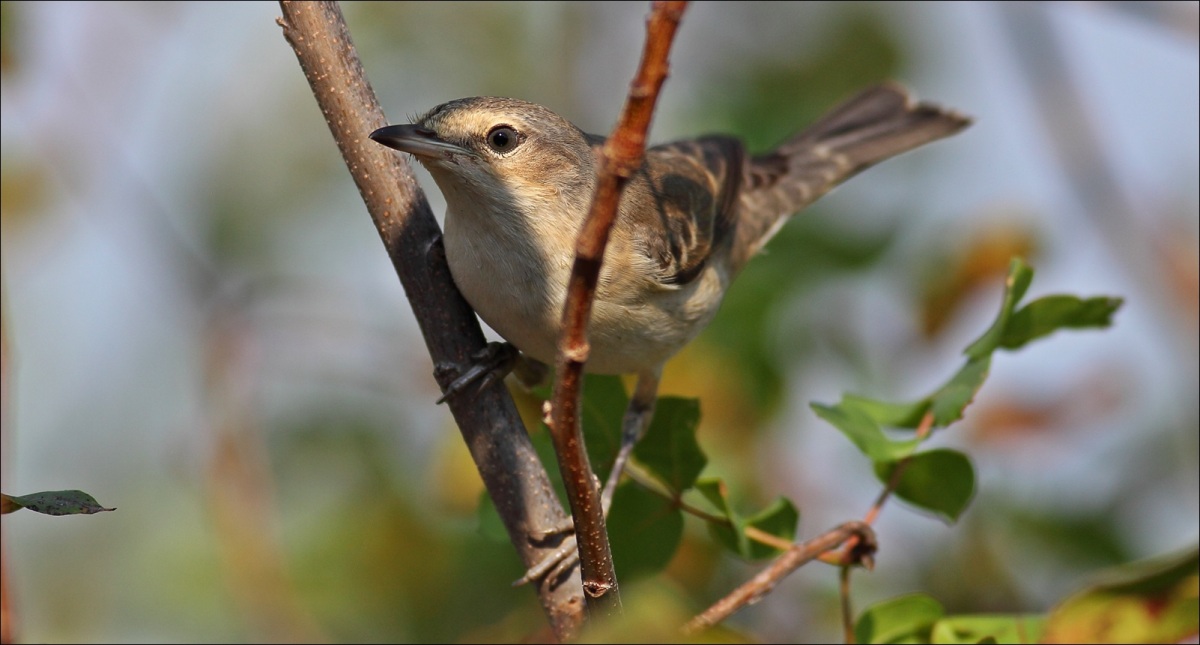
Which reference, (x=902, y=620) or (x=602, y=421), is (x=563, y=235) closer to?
(x=602, y=421)

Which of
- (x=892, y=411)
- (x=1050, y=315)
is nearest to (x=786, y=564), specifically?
(x=892, y=411)

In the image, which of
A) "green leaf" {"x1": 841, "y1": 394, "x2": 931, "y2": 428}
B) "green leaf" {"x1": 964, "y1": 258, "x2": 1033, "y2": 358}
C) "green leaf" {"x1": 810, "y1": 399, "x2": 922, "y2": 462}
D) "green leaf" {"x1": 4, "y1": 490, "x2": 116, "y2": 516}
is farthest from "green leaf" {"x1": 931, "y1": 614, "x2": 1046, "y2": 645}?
"green leaf" {"x1": 4, "y1": 490, "x2": 116, "y2": 516}

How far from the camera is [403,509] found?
11.9 ft

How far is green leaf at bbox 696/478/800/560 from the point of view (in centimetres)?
263

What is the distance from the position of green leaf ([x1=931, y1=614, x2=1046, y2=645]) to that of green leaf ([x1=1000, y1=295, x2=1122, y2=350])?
0.69m

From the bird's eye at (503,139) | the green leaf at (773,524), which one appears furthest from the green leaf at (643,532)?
the bird's eye at (503,139)

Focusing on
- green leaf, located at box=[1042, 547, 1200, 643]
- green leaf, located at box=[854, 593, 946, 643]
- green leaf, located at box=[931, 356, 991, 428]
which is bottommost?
green leaf, located at box=[1042, 547, 1200, 643]

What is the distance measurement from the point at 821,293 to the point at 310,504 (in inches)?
78.5

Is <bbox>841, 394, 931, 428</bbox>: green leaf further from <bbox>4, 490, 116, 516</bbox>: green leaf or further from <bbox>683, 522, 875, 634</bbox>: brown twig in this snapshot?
<bbox>4, 490, 116, 516</bbox>: green leaf

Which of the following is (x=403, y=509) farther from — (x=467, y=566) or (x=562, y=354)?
(x=562, y=354)

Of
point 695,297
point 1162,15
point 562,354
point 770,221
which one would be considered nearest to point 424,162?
point 695,297

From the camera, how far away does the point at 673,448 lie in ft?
8.91

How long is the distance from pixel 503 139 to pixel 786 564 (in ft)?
4.82

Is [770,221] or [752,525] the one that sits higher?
[770,221]
